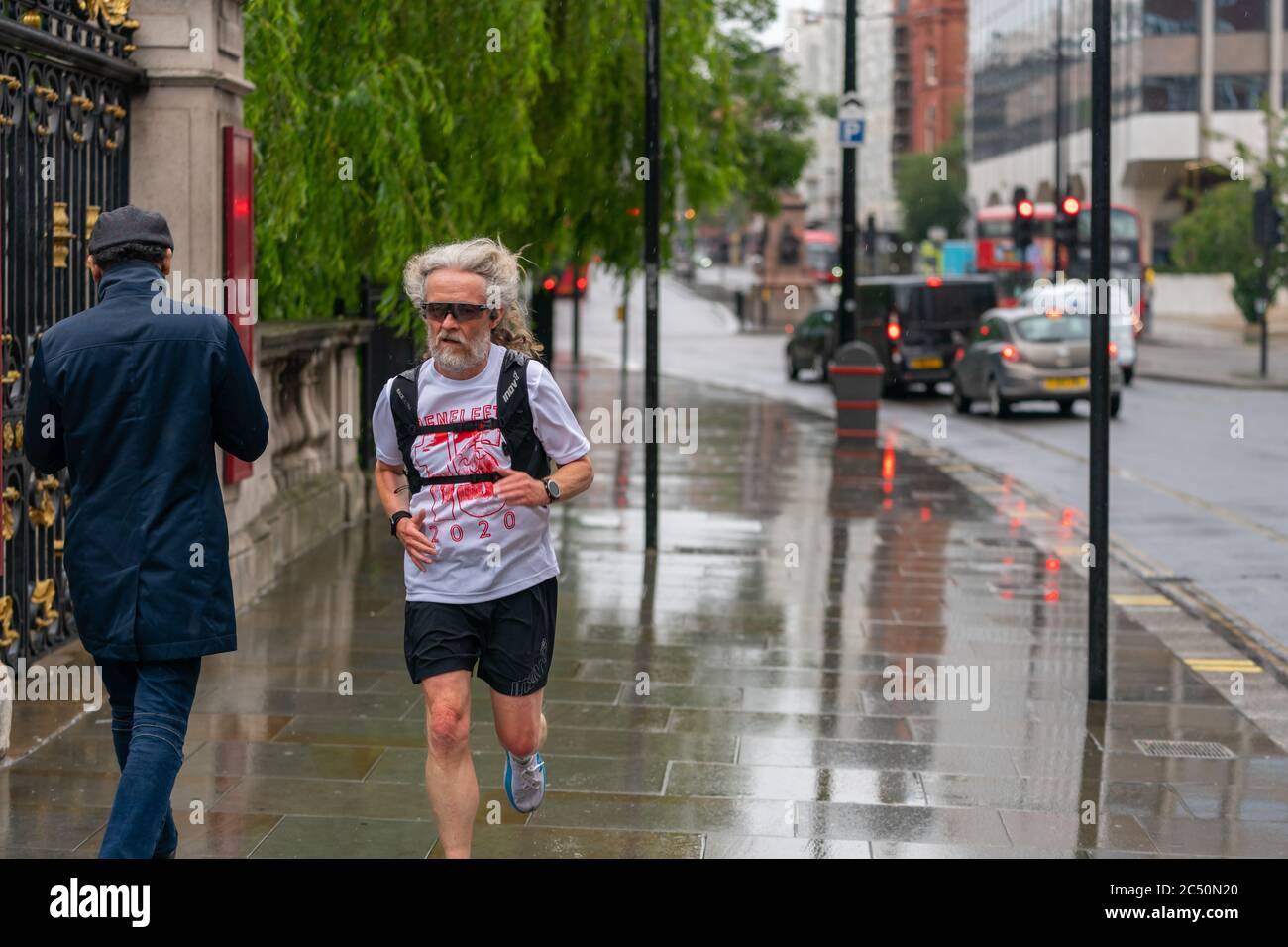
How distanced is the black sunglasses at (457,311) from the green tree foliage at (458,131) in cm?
686

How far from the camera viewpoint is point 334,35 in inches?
506

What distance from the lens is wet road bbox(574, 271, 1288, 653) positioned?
11.9m

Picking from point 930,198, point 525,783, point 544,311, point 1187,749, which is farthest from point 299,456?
point 930,198

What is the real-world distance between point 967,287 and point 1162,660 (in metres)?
23.1

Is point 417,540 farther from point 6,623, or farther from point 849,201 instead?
point 849,201

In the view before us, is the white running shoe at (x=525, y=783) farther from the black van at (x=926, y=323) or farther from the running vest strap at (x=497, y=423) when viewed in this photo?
the black van at (x=926, y=323)

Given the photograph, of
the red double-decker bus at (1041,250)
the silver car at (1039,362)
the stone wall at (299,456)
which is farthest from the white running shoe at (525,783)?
the red double-decker bus at (1041,250)

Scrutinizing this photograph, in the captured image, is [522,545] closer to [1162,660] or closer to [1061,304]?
[1162,660]

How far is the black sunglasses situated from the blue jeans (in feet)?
3.39

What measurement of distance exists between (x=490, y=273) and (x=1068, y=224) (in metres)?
32.8

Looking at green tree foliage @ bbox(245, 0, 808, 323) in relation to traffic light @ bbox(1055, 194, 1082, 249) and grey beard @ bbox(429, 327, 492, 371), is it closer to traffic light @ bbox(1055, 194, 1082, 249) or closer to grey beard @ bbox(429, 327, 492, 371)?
grey beard @ bbox(429, 327, 492, 371)

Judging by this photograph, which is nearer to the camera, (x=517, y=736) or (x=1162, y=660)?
(x=517, y=736)

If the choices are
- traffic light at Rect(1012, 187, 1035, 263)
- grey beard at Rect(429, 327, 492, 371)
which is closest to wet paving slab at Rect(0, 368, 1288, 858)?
grey beard at Rect(429, 327, 492, 371)
